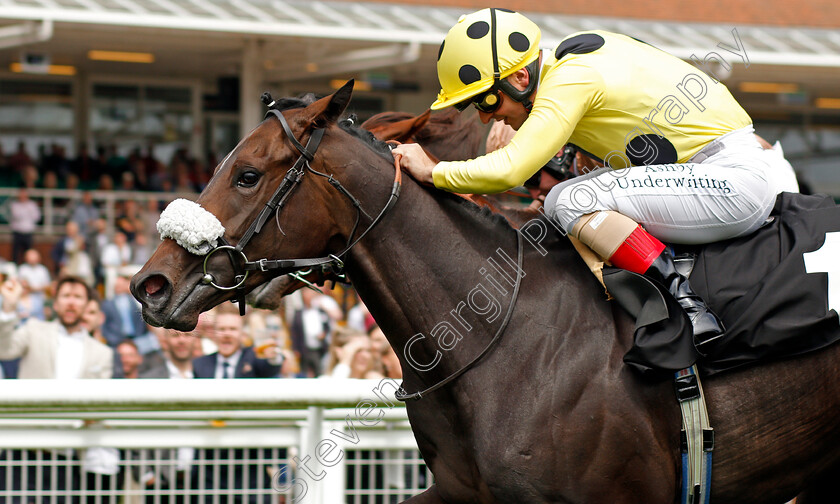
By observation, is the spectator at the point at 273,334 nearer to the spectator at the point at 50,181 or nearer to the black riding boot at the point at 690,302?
the black riding boot at the point at 690,302

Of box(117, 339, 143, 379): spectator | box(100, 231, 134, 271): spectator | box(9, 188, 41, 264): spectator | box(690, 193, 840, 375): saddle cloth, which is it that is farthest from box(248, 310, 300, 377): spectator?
box(9, 188, 41, 264): spectator

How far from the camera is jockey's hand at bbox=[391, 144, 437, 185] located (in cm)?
300

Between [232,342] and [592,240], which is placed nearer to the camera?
[592,240]

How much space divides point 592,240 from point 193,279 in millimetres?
1210

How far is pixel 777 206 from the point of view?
310cm

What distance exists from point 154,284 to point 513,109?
126cm

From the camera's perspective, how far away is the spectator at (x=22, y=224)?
37.2ft

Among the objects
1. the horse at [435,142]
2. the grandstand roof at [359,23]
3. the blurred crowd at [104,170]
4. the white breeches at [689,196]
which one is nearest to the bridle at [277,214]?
the white breeches at [689,196]

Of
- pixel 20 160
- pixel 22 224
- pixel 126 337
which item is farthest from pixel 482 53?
pixel 20 160

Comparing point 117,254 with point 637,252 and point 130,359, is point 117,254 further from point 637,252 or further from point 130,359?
point 637,252

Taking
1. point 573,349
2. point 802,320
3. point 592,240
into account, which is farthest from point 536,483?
point 802,320

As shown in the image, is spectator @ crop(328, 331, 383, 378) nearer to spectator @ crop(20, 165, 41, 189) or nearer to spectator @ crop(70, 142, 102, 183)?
spectator @ crop(20, 165, 41, 189)

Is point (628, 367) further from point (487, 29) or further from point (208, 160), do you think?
point (208, 160)

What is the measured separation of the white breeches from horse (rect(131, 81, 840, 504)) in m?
0.25
